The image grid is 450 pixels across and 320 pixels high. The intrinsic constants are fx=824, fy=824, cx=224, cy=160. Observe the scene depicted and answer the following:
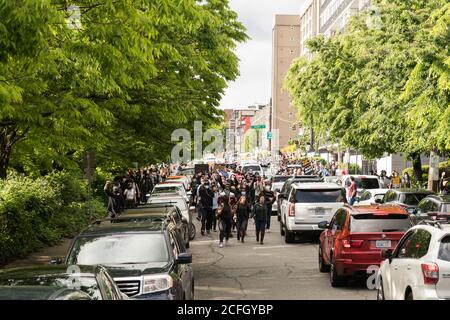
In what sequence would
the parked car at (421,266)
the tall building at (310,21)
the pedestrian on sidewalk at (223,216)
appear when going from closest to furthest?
the parked car at (421,266)
the pedestrian on sidewalk at (223,216)
the tall building at (310,21)

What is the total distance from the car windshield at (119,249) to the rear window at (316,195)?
41.6ft

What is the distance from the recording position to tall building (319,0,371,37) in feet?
263

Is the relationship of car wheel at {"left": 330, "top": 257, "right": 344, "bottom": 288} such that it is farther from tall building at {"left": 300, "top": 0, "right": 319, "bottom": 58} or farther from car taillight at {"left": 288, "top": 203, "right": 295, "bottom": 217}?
tall building at {"left": 300, "top": 0, "right": 319, "bottom": 58}

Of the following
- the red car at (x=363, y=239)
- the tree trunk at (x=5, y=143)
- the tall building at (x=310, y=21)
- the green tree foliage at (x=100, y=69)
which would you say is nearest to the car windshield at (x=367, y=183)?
the green tree foliage at (x=100, y=69)

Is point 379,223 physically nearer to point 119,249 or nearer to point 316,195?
point 119,249

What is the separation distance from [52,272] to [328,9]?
3894 inches

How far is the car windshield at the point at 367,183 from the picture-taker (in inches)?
1432

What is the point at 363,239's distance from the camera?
15.2 meters

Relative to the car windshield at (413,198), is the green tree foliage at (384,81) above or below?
above

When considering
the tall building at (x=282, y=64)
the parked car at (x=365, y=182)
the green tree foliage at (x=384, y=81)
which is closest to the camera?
the green tree foliage at (x=384, y=81)

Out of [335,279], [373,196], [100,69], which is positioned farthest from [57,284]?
[373,196]

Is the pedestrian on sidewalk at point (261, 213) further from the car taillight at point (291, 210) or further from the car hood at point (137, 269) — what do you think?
the car hood at point (137, 269)

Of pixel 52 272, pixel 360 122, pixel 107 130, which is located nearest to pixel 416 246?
pixel 52 272

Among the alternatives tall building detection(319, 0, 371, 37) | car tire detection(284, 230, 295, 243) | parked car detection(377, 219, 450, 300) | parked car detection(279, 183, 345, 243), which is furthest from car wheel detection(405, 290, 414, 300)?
tall building detection(319, 0, 371, 37)
